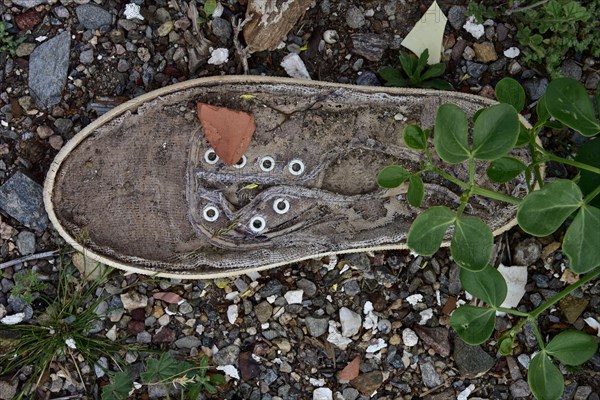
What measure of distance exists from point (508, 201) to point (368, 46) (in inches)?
36.5

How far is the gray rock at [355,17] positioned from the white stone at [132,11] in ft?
2.46

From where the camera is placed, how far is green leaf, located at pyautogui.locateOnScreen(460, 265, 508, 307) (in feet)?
6.56

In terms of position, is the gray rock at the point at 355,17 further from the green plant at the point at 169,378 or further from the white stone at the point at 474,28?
the green plant at the point at 169,378

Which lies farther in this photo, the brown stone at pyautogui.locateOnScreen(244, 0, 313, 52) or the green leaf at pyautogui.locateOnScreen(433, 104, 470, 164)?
the brown stone at pyautogui.locateOnScreen(244, 0, 313, 52)

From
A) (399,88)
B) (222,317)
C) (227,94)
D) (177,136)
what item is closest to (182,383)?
(222,317)

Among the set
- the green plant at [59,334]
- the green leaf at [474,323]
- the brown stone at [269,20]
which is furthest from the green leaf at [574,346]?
the green plant at [59,334]

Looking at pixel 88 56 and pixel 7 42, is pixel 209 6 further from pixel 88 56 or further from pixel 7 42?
pixel 7 42

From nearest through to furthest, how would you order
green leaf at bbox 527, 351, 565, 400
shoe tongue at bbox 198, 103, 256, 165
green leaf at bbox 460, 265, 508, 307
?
green leaf at bbox 527, 351, 565, 400 < green leaf at bbox 460, 265, 508, 307 < shoe tongue at bbox 198, 103, 256, 165

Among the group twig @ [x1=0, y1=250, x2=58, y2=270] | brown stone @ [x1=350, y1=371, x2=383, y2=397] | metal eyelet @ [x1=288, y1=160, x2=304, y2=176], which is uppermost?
metal eyelet @ [x1=288, y1=160, x2=304, y2=176]

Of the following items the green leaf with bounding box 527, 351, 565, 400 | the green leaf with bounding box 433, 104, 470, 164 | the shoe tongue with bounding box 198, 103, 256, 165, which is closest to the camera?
the green leaf with bounding box 433, 104, 470, 164

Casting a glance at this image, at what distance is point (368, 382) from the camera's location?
2541mm

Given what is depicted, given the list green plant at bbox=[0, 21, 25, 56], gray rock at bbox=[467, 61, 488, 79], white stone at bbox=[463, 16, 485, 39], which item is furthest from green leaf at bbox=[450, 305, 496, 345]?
green plant at bbox=[0, 21, 25, 56]

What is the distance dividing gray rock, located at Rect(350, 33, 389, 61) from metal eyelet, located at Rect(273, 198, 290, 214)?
60cm

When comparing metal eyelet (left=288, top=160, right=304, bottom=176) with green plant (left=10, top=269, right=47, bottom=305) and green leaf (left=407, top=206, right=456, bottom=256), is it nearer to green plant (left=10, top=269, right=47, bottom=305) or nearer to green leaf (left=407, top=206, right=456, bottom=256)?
green leaf (left=407, top=206, right=456, bottom=256)
